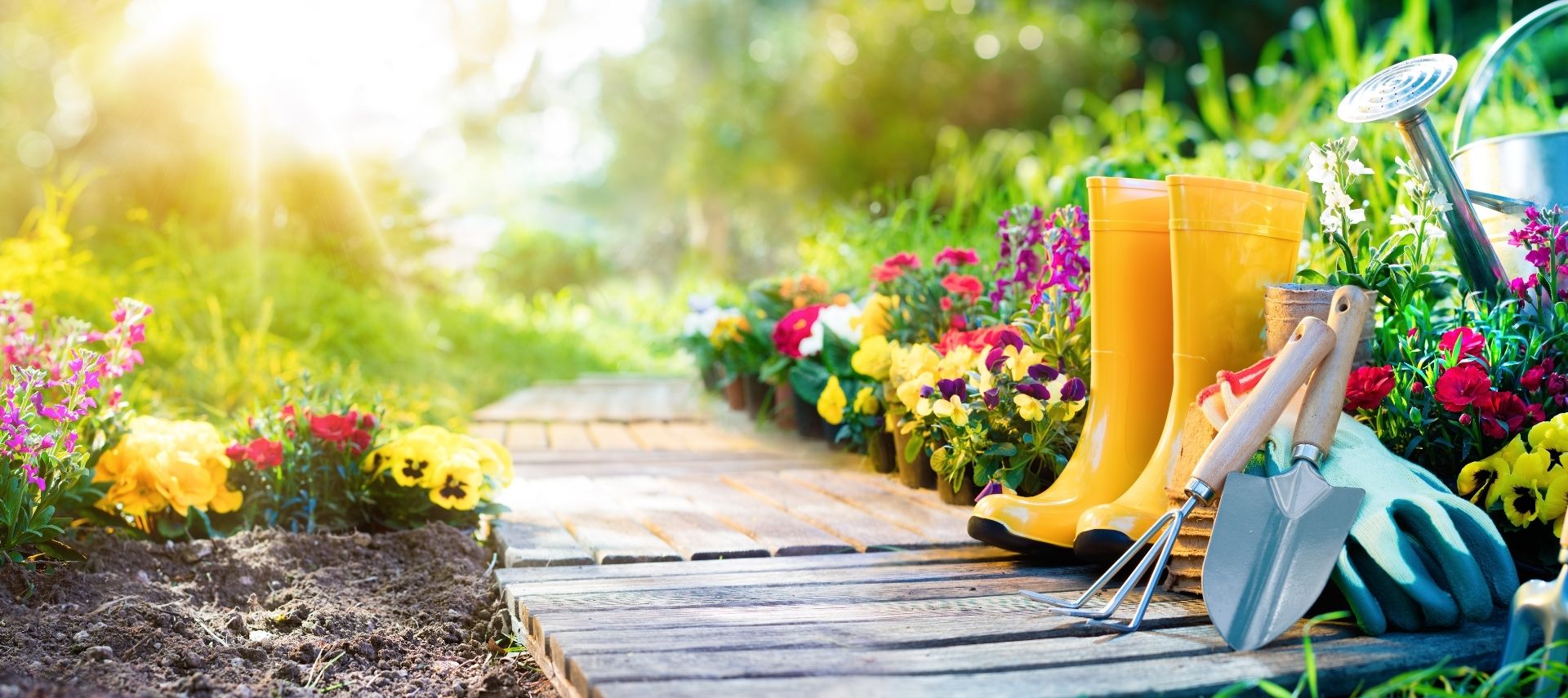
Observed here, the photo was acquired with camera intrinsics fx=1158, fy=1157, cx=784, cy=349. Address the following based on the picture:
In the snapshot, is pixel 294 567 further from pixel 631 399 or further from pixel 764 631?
pixel 631 399

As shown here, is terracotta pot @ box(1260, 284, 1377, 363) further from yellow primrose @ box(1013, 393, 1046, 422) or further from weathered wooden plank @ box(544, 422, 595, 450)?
weathered wooden plank @ box(544, 422, 595, 450)

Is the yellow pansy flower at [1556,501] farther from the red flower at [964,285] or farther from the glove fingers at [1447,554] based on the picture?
the red flower at [964,285]

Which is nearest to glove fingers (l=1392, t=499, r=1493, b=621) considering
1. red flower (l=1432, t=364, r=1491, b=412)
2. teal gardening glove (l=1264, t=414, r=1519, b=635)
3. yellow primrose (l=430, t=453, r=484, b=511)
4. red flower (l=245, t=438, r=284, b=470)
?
teal gardening glove (l=1264, t=414, r=1519, b=635)

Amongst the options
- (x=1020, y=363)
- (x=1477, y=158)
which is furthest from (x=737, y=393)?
(x=1477, y=158)

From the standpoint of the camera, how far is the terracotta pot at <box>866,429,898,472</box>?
2.67m

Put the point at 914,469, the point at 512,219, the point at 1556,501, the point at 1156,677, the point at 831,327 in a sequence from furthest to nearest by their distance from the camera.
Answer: the point at 512,219 < the point at 831,327 < the point at 914,469 < the point at 1556,501 < the point at 1156,677

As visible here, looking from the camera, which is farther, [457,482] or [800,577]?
[457,482]

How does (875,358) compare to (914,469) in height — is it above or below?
above

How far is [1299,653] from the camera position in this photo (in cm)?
124

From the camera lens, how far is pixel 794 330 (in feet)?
10.4

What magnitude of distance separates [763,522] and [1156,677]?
3.15ft

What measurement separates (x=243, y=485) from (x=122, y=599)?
0.53 meters

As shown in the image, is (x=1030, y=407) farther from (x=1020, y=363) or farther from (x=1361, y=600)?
(x=1361, y=600)

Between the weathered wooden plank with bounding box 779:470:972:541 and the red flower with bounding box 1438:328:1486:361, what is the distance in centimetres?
77
